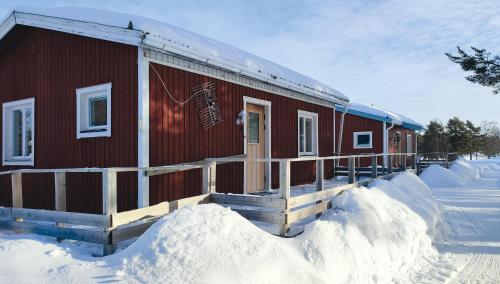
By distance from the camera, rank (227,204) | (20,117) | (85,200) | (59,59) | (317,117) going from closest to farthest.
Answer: (227,204) → (85,200) → (59,59) → (20,117) → (317,117)

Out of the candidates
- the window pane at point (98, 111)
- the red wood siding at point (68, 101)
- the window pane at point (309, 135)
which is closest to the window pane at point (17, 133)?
the red wood siding at point (68, 101)

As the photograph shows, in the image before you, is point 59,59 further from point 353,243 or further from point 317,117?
A: point 317,117

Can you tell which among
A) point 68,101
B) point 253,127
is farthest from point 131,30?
point 253,127

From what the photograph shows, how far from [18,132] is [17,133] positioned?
1.4 inches

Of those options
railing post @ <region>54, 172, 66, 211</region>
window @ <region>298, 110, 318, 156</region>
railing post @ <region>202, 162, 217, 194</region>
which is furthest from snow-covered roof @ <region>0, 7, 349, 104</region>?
window @ <region>298, 110, 318, 156</region>

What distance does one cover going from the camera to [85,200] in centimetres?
693

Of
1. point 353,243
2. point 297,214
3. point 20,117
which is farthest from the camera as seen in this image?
point 20,117

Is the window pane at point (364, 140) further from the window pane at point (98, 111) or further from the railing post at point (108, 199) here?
the railing post at point (108, 199)

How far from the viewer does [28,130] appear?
8.21 m

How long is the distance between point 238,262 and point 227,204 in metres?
2.21

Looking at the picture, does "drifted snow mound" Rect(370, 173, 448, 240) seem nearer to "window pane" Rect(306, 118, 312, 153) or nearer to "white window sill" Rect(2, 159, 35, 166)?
"window pane" Rect(306, 118, 312, 153)

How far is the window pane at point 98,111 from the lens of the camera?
22.3 ft

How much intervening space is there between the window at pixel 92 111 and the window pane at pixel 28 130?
198 cm

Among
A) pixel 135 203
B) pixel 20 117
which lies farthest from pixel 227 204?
pixel 20 117
